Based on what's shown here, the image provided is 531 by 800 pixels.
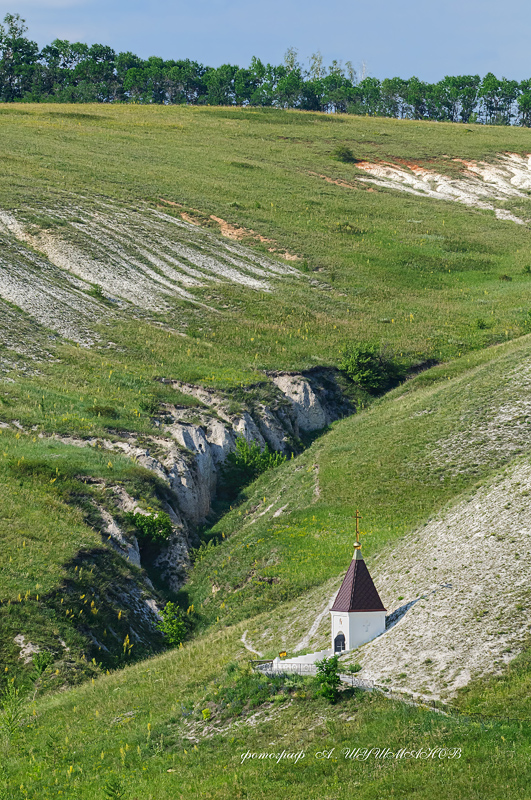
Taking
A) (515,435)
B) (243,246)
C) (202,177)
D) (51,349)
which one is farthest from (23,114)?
(515,435)

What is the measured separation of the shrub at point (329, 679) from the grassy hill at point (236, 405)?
1.63 ft

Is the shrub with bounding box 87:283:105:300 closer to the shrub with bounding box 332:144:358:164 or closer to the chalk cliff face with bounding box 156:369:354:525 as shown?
the chalk cliff face with bounding box 156:369:354:525

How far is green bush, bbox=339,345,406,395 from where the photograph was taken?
69000 mm

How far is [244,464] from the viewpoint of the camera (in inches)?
2299

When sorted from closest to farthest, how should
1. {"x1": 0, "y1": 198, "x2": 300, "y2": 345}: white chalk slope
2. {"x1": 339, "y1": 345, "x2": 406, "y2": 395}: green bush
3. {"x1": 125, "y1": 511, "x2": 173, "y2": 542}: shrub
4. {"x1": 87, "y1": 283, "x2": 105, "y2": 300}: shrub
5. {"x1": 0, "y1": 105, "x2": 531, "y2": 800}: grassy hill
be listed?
{"x1": 0, "y1": 105, "x2": 531, "y2": 800}: grassy hill, {"x1": 125, "y1": 511, "x2": 173, "y2": 542}: shrub, {"x1": 339, "y1": 345, "x2": 406, "y2": 395}: green bush, {"x1": 0, "y1": 198, "x2": 300, "y2": 345}: white chalk slope, {"x1": 87, "y1": 283, "x2": 105, "y2": 300}: shrub

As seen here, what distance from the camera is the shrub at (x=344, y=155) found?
13700cm

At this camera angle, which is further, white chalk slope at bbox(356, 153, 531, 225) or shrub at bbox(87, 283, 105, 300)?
white chalk slope at bbox(356, 153, 531, 225)

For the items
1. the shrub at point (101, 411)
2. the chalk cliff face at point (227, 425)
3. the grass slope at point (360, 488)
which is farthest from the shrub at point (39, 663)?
the shrub at point (101, 411)

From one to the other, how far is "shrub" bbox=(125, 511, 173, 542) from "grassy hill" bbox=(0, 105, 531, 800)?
1406 mm

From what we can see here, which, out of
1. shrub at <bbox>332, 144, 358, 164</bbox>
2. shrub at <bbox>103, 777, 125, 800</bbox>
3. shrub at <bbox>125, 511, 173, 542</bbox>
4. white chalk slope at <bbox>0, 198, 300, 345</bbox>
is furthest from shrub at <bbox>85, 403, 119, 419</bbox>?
shrub at <bbox>332, 144, 358, 164</bbox>

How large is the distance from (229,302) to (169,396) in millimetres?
20588

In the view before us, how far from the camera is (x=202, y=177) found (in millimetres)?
116000

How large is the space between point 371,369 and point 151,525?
27.6m

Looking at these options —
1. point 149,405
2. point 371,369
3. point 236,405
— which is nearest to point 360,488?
point 236,405
